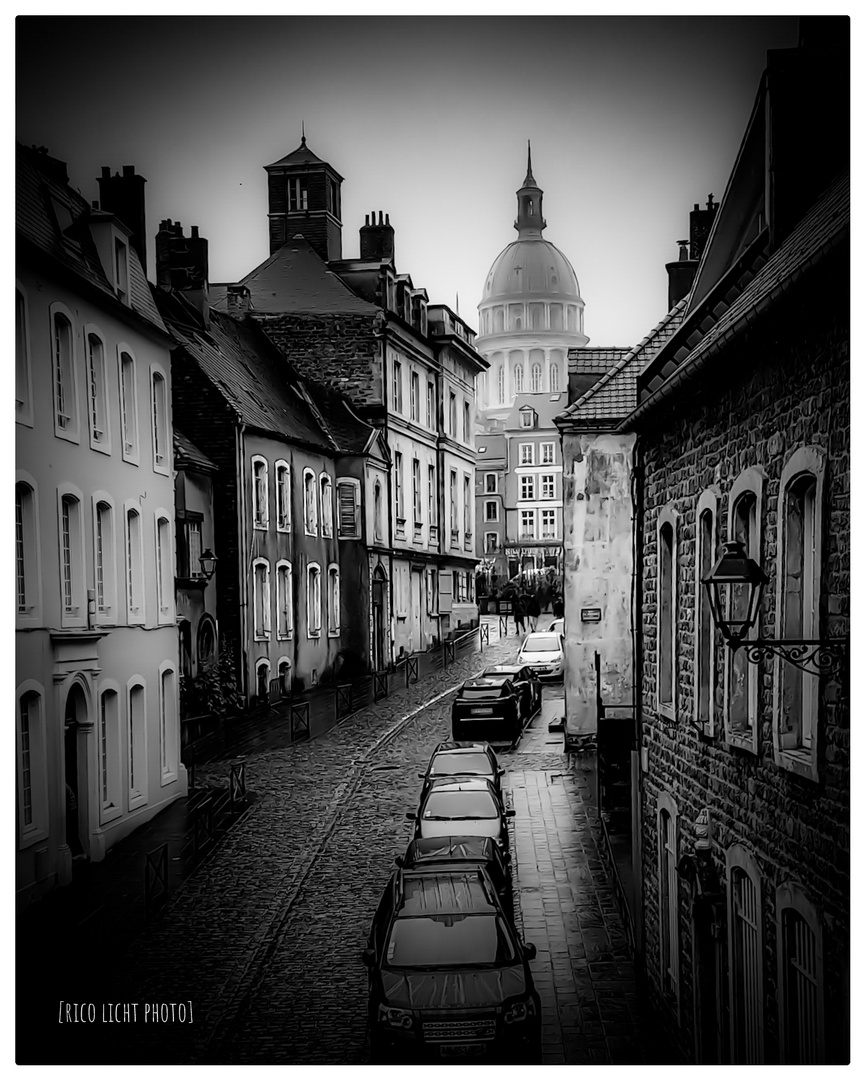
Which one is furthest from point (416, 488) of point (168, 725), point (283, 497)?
point (168, 725)

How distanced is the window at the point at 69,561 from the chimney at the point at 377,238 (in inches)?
148

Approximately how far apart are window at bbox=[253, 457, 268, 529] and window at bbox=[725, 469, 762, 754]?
46.8 ft

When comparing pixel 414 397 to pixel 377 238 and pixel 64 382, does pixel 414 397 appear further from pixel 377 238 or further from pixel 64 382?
pixel 64 382

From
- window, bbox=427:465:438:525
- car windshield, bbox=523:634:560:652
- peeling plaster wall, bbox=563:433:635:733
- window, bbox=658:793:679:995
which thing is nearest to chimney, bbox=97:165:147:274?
window, bbox=658:793:679:995

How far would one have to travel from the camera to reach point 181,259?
13242 mm

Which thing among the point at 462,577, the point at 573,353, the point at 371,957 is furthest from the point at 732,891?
the point at 462,577

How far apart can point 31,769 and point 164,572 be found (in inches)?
171

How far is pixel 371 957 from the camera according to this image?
9461 mm

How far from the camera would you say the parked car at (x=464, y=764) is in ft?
50.9

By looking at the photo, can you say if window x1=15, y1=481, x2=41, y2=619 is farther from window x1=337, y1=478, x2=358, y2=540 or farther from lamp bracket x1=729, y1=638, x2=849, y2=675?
window x1=337, y1=478, x2=358, y2=540

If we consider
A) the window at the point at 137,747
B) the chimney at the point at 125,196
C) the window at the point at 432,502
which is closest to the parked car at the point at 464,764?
the window at the point at 137,747

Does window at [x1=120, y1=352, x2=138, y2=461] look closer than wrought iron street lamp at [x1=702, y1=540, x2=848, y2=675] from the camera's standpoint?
No

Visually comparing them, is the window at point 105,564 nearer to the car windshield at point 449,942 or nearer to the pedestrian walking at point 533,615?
the car windshield at point 449,942

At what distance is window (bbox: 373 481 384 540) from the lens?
27.0 m
